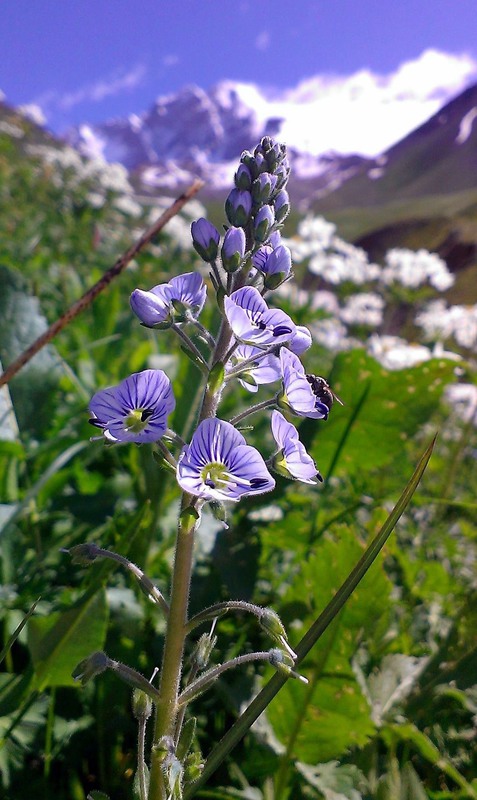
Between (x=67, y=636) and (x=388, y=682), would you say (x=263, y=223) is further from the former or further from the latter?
(x=388, y=682)

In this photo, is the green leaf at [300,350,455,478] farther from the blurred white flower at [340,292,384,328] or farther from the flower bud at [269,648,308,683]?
the blurred white flower at [340,292,384,328]

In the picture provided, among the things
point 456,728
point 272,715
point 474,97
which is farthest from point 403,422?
point 474,97

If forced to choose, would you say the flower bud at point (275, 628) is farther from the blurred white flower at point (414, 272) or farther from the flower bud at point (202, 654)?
the blurred white flower at point (414, 272)

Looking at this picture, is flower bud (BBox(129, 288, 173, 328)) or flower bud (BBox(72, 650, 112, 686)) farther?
flower bud (BBox(129, 288, 173, 328))

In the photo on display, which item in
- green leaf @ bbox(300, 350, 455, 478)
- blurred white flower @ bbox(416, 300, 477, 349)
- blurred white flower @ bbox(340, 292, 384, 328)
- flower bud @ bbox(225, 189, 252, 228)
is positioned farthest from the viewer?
blurred white flower @ bbox(340, 292, 384, 328)

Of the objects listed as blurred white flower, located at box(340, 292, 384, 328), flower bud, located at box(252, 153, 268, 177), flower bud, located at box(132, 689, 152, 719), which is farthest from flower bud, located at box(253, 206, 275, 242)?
blurred white flower, located at box(340, 292, 384, 328)

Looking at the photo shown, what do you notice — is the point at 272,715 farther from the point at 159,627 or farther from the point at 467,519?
the point at 467,519

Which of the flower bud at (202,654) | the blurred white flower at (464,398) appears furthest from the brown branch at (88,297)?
the blurred white flower at (464,398)

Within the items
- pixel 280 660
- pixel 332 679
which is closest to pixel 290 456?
pixel 280 660
